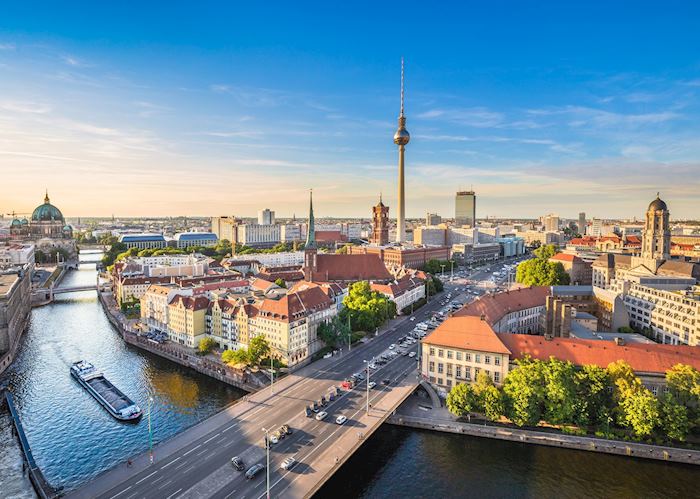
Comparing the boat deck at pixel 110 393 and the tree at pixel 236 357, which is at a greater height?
the tree at pixel 236 357

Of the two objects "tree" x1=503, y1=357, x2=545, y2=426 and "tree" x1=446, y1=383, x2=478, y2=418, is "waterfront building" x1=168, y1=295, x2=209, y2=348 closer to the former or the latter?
"tree" x1=446, y1=383, x2=478, y2=418


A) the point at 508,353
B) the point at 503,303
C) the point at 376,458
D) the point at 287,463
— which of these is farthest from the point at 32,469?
the point at 503,303

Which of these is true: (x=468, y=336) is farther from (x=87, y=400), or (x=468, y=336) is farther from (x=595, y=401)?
(x=87, y=400)

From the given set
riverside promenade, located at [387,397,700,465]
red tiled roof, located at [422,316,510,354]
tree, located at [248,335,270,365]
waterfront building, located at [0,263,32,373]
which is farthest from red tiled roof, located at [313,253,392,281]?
riverside promenade, located at [387,397,700,465]

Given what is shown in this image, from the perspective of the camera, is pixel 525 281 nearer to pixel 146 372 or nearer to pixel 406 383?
pixel 406 383

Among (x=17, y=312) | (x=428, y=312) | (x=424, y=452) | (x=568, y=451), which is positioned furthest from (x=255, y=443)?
(x=17, y=312)

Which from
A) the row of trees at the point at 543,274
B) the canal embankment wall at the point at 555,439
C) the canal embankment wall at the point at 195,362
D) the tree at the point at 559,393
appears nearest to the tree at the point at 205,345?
the canal embankment wall at the point at 195,362

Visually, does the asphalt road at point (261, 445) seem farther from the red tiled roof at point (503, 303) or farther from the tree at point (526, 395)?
the tree at point (526, 395)
